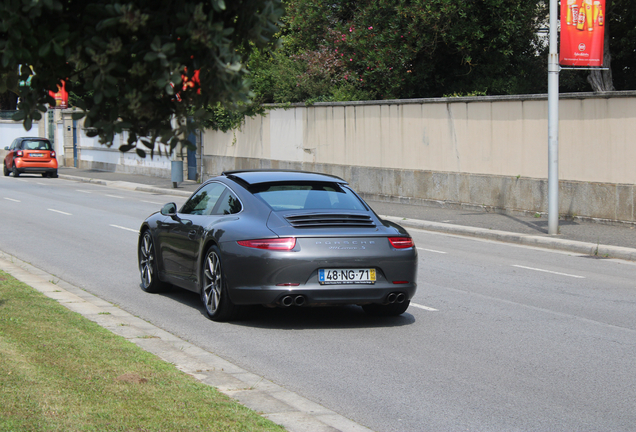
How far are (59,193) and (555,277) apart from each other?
20380mm

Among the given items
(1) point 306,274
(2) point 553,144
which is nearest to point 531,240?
(2) point 553,144

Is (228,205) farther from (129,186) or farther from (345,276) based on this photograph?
(129,186)

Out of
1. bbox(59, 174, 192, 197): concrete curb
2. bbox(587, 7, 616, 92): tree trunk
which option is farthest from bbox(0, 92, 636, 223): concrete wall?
bbox(587, 7, 616, 92): tree trunk

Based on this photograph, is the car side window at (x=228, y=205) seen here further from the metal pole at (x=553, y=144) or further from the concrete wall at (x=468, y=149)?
the concrete wall at (x=468, y=149)

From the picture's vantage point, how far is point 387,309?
344 inches

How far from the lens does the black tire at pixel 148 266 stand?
9.97 metres

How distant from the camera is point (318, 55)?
28.9 m

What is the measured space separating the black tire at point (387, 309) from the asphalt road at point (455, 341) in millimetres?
123

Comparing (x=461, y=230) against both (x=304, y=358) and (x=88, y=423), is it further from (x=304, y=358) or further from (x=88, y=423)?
(x=88, y=423)

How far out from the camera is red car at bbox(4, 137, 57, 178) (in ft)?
123

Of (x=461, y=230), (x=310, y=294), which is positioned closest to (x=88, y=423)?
(x=310, y=294)

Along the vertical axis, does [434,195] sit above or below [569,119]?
below

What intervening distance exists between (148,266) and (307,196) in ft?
8.68

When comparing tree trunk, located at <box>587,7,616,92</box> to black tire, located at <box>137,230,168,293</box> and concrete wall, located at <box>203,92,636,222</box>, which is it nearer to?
concrete wall, located at <box>203,92,636,222</box>
